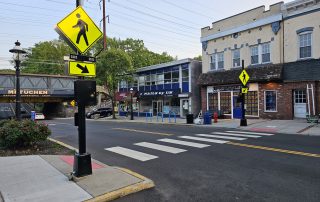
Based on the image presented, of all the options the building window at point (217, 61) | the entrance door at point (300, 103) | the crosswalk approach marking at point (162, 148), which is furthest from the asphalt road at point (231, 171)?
the building window at point (217, 61)

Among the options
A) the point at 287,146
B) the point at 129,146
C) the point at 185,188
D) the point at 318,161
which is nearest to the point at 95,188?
the point at 185,188

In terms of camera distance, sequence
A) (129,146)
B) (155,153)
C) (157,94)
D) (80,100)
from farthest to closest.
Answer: (157,94) → (129,146) → (155,153) → (80,100)

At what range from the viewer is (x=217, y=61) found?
25797 mm

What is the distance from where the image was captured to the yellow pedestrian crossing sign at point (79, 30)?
590 cm

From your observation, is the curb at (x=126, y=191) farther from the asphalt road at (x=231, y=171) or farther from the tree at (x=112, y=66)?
the tree at (x=112, y=66)

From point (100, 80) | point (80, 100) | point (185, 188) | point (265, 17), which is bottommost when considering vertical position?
point (185, 188)

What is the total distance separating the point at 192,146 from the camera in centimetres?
1016

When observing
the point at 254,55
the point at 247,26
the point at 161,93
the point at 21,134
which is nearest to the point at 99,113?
the point at 161,93

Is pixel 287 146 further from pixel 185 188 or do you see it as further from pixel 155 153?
pixel 185 188

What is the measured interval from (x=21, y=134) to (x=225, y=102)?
768 inches

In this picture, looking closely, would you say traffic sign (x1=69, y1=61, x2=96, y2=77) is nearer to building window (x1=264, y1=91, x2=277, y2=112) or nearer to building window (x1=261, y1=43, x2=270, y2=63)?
building window (x1=264, y1=91, x2=277, y2=112)

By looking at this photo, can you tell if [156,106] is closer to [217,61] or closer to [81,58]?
[217,61]

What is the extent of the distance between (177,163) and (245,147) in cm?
352

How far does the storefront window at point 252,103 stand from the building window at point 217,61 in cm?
435
